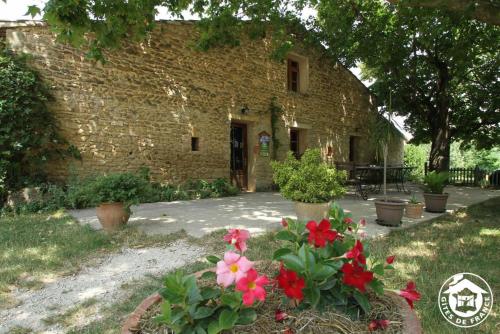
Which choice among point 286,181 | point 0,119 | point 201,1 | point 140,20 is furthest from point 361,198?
point 0,119

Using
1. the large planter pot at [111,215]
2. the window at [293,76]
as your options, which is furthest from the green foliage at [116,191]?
the window at [293,76]

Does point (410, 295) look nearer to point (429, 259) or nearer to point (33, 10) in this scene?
point (429, 259)

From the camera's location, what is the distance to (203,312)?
3.41ft

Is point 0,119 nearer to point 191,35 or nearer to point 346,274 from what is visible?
point 191,35

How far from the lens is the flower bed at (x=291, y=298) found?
100 cm

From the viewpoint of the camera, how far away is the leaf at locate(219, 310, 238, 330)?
961 millimetres

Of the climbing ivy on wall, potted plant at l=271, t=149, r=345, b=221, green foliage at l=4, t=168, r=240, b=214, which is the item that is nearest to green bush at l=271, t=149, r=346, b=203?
potted plant at l=271, t=149, r=345, b=221

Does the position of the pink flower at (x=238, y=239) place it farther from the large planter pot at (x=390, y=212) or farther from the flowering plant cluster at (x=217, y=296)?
the large planter pot at (x=390, y=212)

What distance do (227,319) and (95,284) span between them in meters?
2.31

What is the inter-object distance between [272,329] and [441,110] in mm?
13246

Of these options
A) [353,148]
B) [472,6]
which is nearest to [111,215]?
[472,6]

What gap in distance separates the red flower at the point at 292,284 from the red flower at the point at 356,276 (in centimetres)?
18

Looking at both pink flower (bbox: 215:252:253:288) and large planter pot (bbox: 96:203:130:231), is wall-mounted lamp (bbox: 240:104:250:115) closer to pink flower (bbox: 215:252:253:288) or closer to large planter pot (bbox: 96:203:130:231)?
large planter pot (bbox: 96:203:130:231)

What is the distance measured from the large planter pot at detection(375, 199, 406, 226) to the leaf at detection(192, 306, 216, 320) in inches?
171
